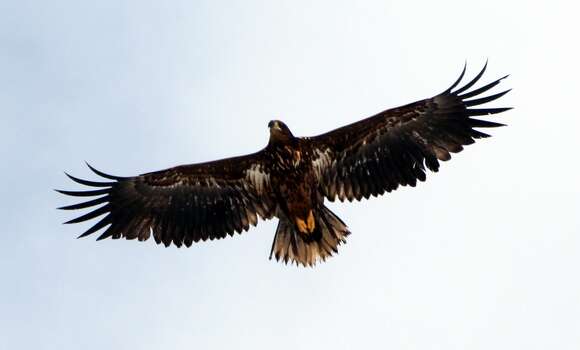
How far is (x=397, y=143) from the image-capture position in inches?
877

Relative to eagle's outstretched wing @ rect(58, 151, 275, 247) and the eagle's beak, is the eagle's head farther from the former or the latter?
eagle's outstretched wing @ rect(58, 151, 275, 247)

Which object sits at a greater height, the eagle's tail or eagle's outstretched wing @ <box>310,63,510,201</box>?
eagle's outstretched wing @ <box>310,63,510,201</box>

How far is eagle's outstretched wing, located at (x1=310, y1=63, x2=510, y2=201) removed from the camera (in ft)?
72.1

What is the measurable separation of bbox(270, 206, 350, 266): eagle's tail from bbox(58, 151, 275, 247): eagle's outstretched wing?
1.43 ft

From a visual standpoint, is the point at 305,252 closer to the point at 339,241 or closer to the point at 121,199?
the point at 339,241

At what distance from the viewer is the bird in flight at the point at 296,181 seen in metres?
22.1

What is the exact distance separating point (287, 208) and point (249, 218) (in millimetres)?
768

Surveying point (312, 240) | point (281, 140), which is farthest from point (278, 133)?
point (312, 240)

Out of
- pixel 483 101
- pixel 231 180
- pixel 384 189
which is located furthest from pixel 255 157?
pixel 483 101

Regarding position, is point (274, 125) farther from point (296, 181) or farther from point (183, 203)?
point (183, 203)

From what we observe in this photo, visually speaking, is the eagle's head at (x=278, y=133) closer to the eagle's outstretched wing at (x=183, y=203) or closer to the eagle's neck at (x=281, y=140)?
the eagle's neck at (x=281, y=140)

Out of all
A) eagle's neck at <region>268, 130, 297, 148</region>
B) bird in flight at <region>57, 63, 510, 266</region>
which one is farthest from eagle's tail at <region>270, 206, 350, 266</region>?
eagle's neck at <region>268, 130, 297, 148</region>

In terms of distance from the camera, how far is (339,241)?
22.4 m

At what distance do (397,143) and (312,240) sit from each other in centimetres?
195
